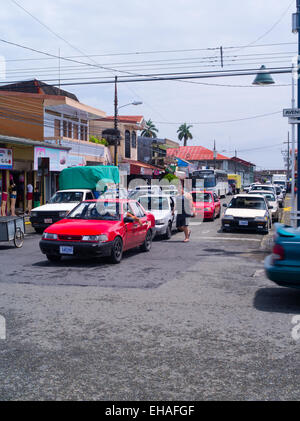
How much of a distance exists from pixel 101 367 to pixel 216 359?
1.17 m

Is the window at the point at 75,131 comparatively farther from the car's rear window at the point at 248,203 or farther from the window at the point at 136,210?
the window at the point at 136,210

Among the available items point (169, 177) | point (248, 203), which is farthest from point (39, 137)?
point (169, 177)

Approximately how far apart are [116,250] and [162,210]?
6.09m

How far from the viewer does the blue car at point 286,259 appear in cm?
700

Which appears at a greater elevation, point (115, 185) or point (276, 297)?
point (115, 185)

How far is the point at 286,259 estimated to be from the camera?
23.2ft

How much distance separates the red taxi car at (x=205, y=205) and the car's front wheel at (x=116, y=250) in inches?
513

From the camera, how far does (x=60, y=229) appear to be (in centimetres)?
1085

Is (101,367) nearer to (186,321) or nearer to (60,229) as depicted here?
(186,321)

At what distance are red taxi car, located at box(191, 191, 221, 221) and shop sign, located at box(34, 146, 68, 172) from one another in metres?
9.92

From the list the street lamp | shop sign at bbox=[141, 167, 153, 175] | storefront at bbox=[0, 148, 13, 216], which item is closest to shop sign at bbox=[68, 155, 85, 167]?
storefront at bbox=[0, 148, 13, 216]
